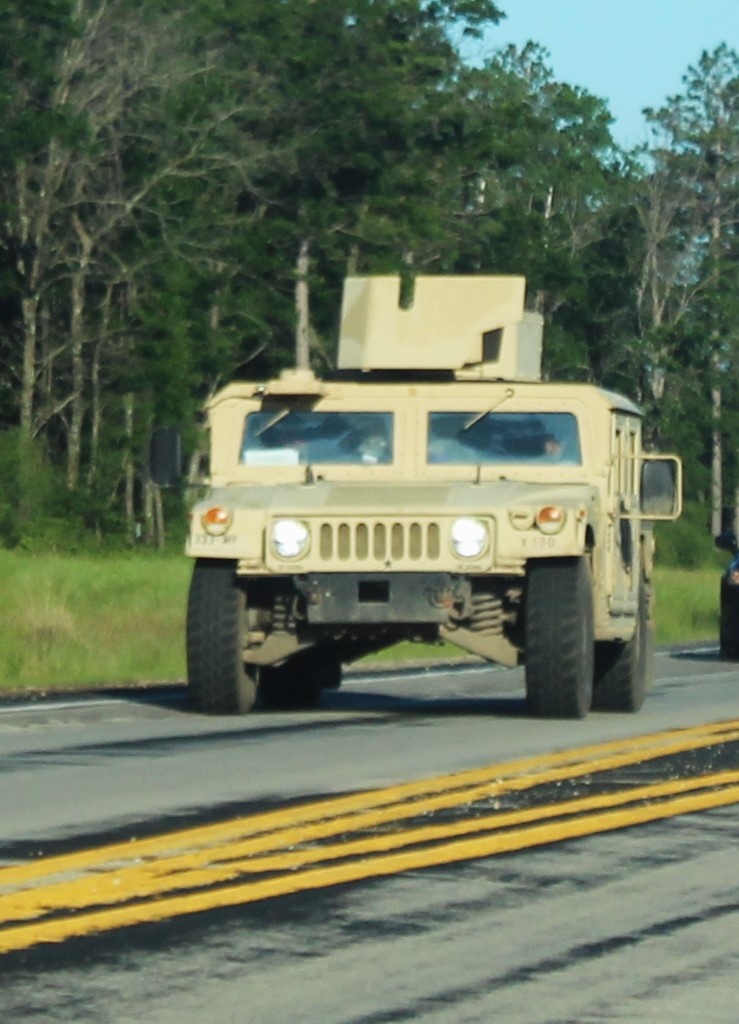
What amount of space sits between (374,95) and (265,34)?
3020 millimetres

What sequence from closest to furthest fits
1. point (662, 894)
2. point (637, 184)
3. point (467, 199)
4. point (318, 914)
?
1. point (318, 914)
2. point (662, 894)
3. point (467, 199)
4. point (637, 184)

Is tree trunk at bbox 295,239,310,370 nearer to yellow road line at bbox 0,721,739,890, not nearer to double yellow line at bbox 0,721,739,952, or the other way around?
yellow road line at bbox 0,721,739,890

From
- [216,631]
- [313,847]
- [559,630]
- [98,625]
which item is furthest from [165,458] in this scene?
[98,625]

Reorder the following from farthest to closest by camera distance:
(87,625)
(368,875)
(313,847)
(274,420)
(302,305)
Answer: (302,305) < (87,625) < (274,420) < (313,847) < (368,875)

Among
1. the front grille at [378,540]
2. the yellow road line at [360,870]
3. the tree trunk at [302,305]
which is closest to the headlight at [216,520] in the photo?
the front grille at [378,540]

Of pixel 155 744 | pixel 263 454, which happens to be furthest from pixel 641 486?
pixel 155 744

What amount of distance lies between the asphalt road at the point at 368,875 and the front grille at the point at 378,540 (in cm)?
98

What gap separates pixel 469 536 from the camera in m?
14.6

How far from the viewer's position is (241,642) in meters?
14.9

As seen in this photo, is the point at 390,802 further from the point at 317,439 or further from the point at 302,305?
the point at 302,305

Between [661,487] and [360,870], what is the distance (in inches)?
307

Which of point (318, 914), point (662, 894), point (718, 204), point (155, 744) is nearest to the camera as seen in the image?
point (318, 914)

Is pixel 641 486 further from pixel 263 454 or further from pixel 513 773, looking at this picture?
pixel 513 773

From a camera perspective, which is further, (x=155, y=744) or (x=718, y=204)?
(x=718, y=204)
